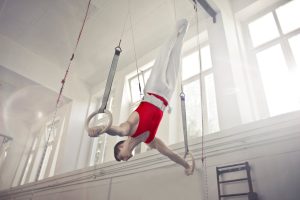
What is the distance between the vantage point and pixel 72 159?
5812 mm

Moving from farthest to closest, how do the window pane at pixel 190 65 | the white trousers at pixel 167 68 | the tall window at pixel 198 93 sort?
the window pane at pixel 190 65 → the tall window at pixel 198 93 → the white trousers at pixel 167 68

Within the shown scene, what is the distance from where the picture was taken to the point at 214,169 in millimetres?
2529

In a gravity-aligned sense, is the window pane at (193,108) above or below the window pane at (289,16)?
below

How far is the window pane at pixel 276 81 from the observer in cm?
329

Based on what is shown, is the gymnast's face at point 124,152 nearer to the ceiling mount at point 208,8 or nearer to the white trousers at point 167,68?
the white trousers at point 167,68

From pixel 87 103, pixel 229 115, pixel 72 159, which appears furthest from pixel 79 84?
pixel 229 115

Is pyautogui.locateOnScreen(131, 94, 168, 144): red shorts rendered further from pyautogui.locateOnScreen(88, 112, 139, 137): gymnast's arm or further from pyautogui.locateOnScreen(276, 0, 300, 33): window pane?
pyautogui.locateOnScreen(276, 0, 300, 33): window pane

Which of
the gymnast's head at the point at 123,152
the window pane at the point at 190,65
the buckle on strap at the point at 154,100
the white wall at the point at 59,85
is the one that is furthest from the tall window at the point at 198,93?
the white wall at the point at 59,85

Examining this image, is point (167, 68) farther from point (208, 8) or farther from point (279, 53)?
point (279, 53)

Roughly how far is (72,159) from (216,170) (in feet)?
14.0

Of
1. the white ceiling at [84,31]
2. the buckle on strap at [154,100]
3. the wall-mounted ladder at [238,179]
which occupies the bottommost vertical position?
the wall-mounted ladder at [238,179]

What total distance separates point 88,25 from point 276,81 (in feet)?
12.3

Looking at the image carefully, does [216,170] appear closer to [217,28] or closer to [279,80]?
[279,80]

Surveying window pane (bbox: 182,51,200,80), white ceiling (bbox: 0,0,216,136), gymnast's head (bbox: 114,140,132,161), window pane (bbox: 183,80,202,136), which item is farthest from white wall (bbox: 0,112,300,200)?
white ceiling (bbox: 0,0,216,136)
